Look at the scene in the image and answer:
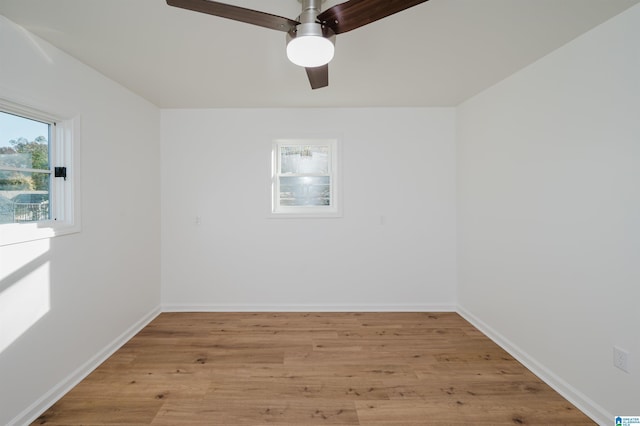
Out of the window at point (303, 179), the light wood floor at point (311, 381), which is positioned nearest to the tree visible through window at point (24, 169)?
the light wood floor at point (311, 381)

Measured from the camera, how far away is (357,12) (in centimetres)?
132

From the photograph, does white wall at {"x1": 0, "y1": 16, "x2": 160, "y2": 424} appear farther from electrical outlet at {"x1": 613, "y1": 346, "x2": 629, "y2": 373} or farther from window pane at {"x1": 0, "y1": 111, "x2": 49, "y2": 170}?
electrical outlet at {"x1": 613, "y1": 346, "x2": 629, "y2": 373}

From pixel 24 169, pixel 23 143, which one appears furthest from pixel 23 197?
pixel 23 143

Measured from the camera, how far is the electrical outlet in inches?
65.7

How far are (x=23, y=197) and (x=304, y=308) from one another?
269cm

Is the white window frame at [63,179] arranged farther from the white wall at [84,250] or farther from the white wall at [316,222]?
the white wall at [316,222]

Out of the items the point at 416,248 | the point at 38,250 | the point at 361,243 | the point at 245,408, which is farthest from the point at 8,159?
the point at 416,248

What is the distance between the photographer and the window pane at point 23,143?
183 cm

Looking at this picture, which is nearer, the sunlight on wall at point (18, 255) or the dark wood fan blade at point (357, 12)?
the dark wood fan blade at point (357, 12)

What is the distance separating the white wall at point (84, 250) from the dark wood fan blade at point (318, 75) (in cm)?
180

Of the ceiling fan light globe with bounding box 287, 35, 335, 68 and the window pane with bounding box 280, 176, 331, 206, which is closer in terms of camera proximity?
the ceiling fan light globe with bounding box 287, 35, 335, 68

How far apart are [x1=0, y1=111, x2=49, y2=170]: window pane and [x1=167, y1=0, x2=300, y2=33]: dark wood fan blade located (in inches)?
60.0

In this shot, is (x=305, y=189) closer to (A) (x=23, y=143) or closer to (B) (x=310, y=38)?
(B) (x=310, y=38)

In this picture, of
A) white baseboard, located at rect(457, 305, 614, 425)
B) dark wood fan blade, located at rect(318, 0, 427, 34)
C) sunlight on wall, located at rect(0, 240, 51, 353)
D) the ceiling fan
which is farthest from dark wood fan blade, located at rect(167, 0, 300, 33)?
white baseboard, located at rect(457, 305, 614, 425)
